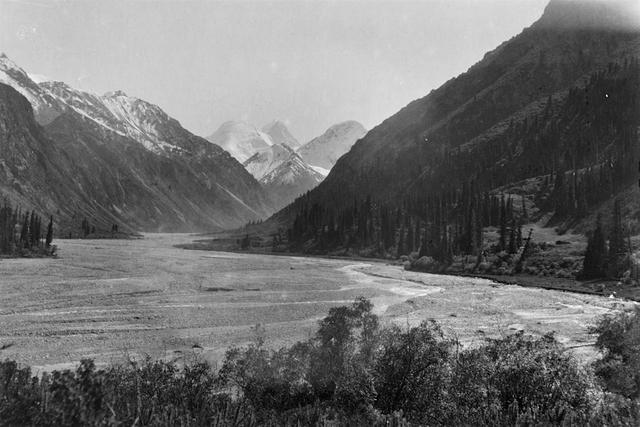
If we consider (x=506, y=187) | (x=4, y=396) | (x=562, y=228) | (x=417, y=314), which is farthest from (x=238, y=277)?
(x=506, y=187)

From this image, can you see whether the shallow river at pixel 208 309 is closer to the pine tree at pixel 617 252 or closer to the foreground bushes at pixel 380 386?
the foreground bushes at pixel 380 386

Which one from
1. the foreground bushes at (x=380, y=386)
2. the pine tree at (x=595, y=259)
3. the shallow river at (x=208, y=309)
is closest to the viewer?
the foreground bushes at (x=380, y=386)

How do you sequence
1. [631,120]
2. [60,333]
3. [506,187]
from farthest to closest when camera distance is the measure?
[506,187] < [631,120] < [60,333]

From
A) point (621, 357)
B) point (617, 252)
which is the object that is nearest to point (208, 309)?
point (621, 357)

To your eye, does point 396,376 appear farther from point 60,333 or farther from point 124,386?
point 60,333

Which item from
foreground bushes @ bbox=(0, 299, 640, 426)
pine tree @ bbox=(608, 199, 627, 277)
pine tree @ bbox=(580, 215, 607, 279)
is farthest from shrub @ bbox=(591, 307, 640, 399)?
pine tree @ bbox=(580, 215, 607, 279)

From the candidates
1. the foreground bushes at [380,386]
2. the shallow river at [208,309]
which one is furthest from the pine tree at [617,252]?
the foreground bushes at [380,386]

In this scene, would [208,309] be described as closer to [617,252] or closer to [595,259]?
[595,259]
